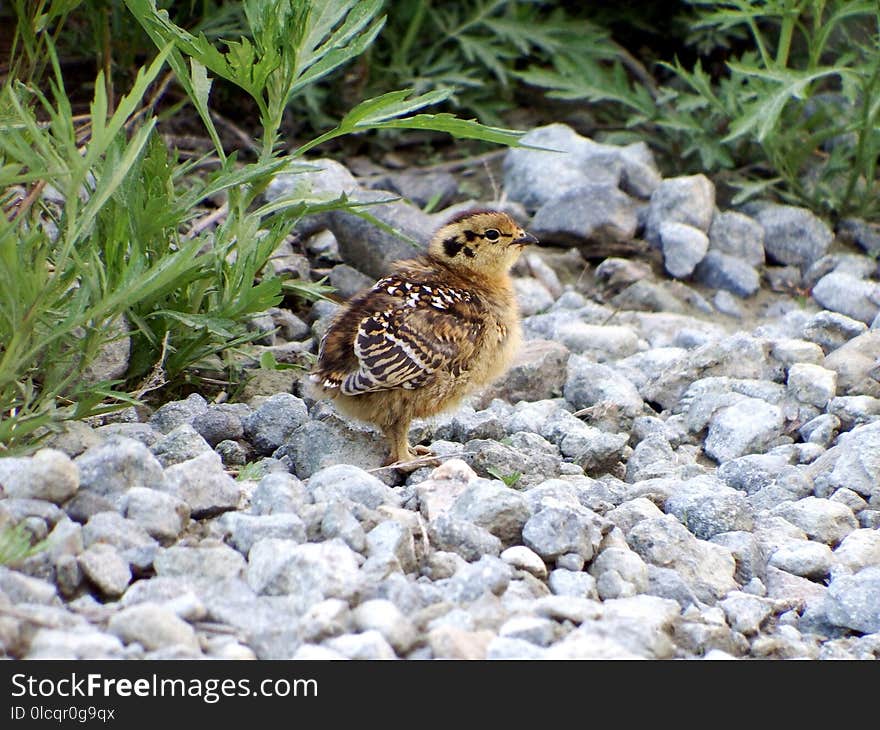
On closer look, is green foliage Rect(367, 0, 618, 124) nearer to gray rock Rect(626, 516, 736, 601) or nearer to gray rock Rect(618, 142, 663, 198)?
gray rock Rect(618, 142, 663, 198)

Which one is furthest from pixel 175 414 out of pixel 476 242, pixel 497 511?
pixel 476 242

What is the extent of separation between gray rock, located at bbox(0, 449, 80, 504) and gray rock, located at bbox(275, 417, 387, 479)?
4.24 ft

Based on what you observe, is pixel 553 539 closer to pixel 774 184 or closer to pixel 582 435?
pixel 582 435

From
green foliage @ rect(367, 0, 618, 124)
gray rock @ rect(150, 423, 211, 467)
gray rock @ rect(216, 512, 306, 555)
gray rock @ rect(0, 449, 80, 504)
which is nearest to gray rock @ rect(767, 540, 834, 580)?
gray rock @ rect(216, 512, 306, 555)

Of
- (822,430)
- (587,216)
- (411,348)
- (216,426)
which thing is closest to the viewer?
(216,426)

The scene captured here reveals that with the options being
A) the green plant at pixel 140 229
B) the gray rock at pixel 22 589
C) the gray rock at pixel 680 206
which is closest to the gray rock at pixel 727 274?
the gray rock at pixel 680 206

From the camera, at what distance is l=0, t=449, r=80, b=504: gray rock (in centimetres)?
360

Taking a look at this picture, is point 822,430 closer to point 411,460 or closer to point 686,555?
point 686,555

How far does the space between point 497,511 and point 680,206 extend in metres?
4.04

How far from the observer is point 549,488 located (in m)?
4.42

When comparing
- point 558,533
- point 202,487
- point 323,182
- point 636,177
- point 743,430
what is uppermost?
point 202,487

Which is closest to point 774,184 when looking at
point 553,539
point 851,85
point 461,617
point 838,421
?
point 851,85

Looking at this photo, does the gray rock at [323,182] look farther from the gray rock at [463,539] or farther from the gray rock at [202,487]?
the gray rock at [463,539]

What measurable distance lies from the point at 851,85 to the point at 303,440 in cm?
412
